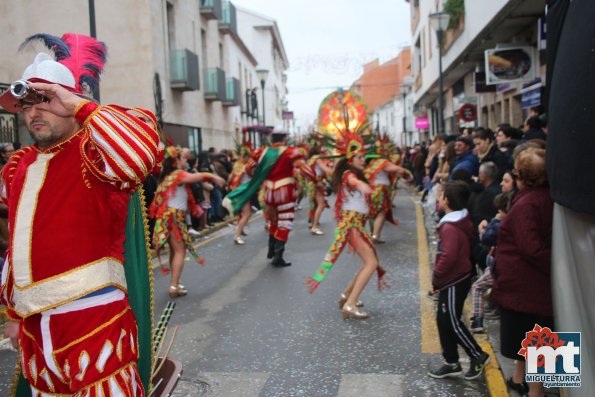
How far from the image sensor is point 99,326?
2.59 m

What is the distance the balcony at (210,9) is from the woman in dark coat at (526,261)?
21704mm

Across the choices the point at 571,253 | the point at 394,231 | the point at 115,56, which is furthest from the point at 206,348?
the point at 115,56

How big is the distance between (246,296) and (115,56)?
12.0m

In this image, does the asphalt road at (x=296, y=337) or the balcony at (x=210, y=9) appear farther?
the balcony at (x=210, y=9)

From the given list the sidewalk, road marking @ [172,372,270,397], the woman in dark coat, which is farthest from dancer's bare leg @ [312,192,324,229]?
the woman in dark coat

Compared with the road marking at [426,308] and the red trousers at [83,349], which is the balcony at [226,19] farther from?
the red trousers at [83,349]

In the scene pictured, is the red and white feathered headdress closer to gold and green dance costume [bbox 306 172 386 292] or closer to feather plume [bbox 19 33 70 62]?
feather plume [bbox 19 33 70 62]

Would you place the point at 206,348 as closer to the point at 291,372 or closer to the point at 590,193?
the point at 291,372

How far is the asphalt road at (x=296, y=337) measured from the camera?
15.1 feet

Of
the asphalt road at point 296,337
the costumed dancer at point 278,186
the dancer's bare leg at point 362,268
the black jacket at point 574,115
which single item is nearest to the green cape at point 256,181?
the costumed dancer at point 278,186

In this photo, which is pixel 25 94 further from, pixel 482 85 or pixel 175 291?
pixel 482 85

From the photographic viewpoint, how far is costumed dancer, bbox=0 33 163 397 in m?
2.54

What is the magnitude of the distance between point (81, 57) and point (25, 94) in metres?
0.57

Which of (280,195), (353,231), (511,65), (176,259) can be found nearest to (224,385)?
(353,231)
